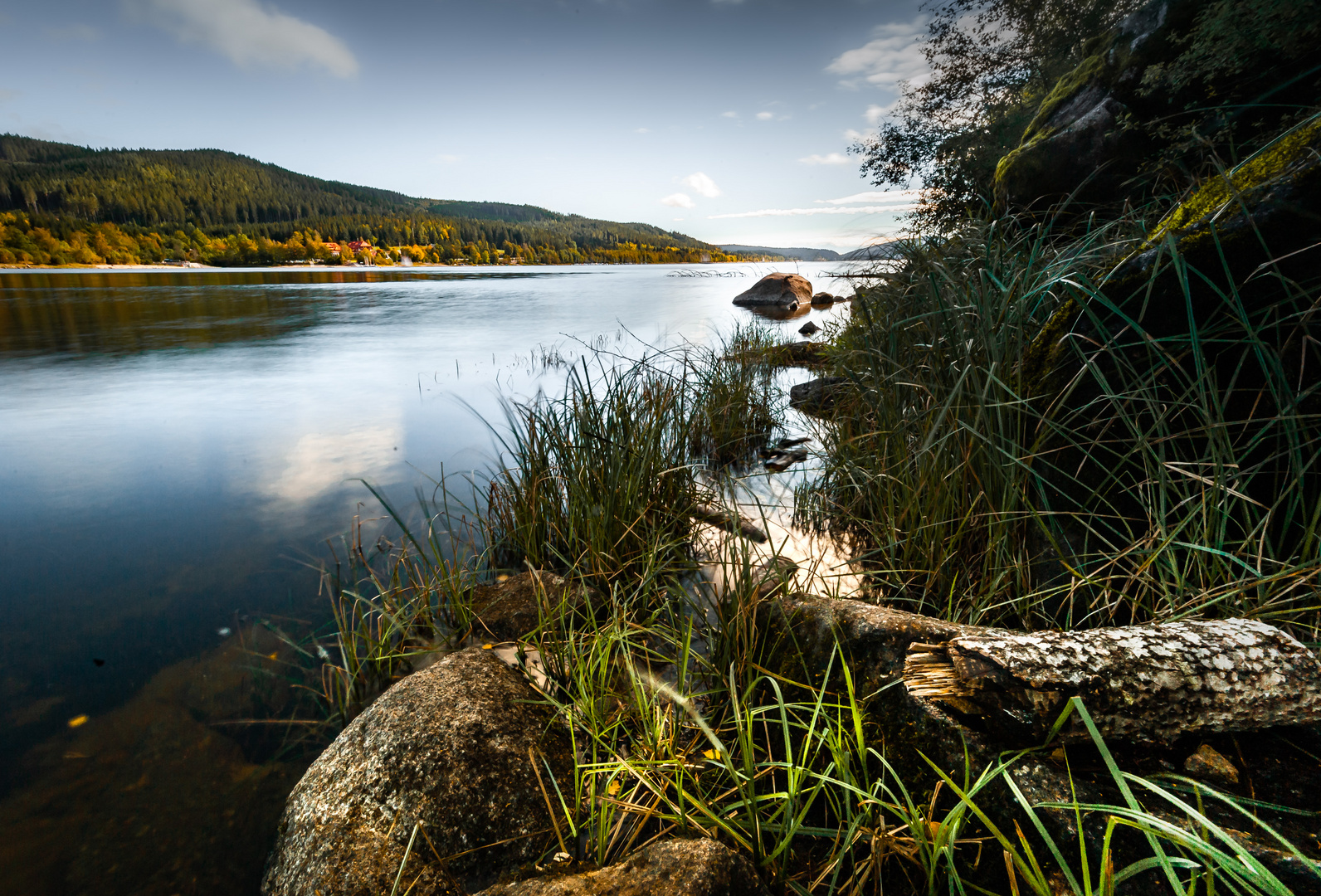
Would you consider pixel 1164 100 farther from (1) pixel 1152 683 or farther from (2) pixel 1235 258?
(1) pixel 1152 683

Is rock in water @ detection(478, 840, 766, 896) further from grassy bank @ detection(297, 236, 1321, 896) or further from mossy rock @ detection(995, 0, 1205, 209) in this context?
mossy rock @ detection(995, 0, 1205, 209)

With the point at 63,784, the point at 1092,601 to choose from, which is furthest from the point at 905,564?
the point at 63,784

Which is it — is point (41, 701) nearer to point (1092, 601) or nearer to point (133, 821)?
point (133, 821)

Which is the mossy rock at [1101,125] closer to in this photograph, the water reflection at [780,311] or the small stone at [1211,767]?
the small stone at [1211,767]

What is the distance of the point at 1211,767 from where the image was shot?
1237 mm

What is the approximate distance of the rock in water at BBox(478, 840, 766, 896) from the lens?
48.5 inches

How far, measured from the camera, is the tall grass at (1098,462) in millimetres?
1978

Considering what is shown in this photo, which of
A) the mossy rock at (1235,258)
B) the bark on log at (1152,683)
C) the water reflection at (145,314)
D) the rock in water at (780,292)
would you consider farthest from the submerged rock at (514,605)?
the rock in water at (780,292)

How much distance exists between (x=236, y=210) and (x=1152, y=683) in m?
113

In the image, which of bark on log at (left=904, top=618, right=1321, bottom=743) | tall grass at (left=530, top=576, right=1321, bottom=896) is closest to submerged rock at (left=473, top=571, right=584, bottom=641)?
tall grass at (left=530, top=576, right=1321, bottom=896)

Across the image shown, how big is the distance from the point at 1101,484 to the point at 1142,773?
1.55 m

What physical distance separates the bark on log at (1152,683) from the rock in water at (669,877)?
735mm

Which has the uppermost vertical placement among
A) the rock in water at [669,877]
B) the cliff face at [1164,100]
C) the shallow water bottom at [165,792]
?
the cliff face at [1164,100]

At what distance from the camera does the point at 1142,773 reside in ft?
4.11
